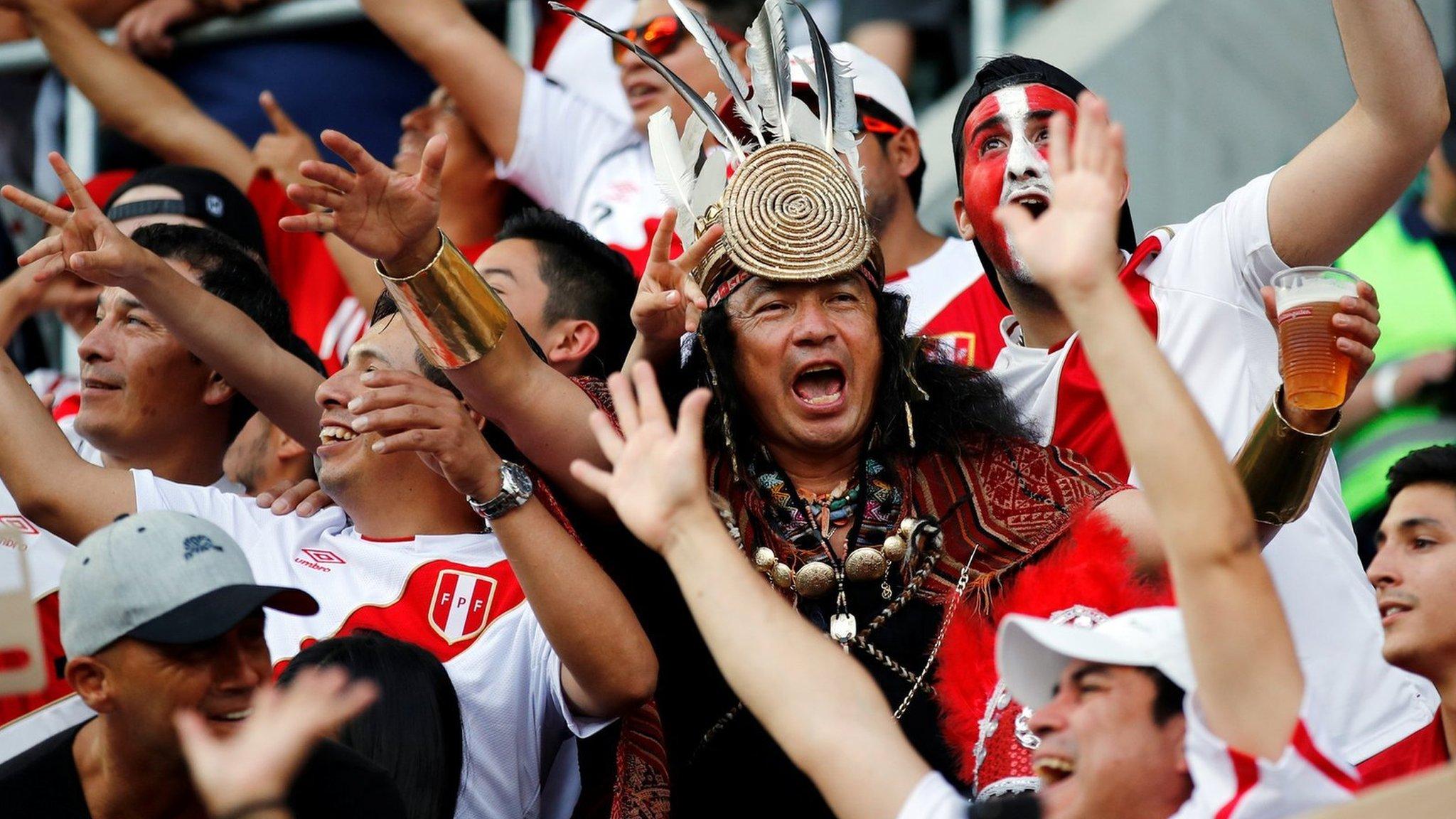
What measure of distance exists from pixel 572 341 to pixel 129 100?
2.09 metres

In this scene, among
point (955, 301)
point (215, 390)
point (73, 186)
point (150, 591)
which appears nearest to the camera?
point (150, 591)

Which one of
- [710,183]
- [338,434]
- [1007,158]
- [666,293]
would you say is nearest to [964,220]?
[1007,158]

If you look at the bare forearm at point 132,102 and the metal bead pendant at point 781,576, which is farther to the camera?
the bare forearm at point 132,102

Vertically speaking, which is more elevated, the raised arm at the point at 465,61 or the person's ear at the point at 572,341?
the raised arm at the point at 465,61

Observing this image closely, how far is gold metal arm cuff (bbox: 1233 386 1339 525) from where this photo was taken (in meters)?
3.06

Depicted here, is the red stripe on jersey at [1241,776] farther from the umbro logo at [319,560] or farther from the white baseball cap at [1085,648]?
the umbro logo at [319,560]

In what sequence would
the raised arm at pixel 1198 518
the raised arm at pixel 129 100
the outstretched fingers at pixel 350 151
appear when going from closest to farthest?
the raised arm at pixel 1198 518
the outstretched fingers at pixel 350 151
the raised arm at pixel 129 100

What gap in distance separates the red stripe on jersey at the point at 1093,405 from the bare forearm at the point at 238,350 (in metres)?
1.57

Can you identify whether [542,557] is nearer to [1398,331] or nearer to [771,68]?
[771,68]

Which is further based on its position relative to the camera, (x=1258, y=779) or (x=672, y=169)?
(x=672, y=169)

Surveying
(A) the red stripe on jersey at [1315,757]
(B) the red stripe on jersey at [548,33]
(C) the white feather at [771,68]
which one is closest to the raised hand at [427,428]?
(C) the white feather at [771,68]

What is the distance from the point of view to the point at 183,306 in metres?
3.84

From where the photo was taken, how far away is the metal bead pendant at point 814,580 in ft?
11.0

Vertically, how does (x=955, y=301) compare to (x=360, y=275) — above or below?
below
